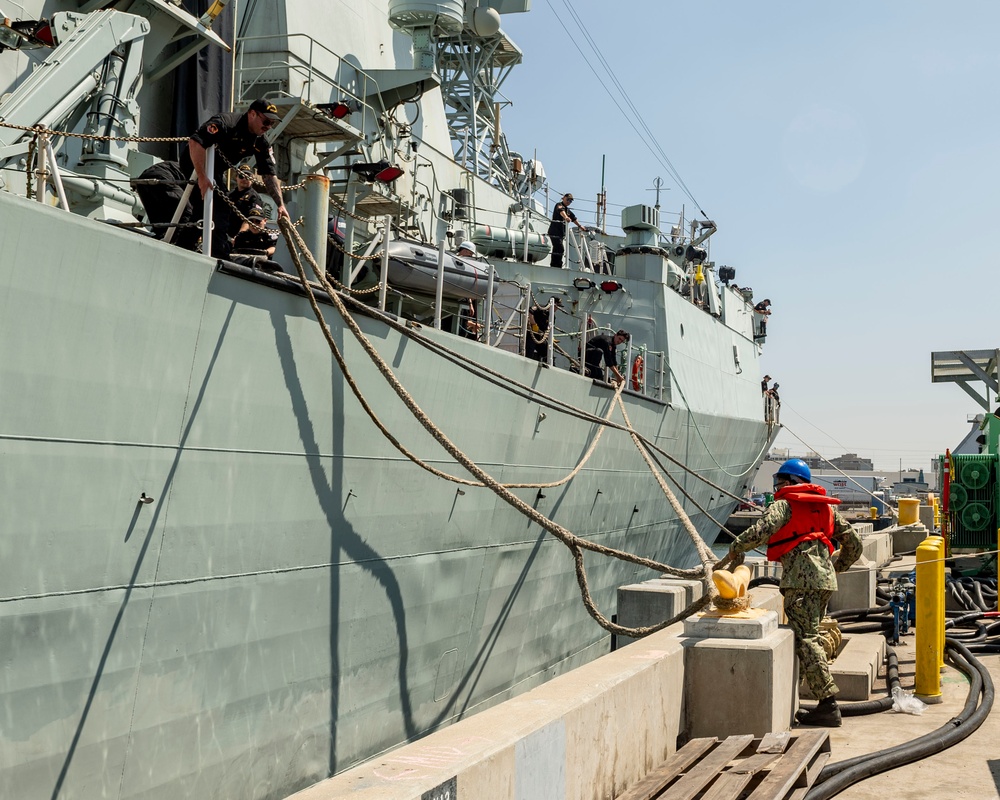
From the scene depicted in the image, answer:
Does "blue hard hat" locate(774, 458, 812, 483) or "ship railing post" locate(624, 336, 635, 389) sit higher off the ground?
"ship railing post" locate(624, 336, 635, 389)

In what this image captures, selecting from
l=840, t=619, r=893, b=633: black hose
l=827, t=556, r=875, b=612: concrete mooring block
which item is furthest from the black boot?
l=827, t=556, r=875, b=612: concrete mooring block

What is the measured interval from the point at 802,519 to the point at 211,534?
3.49m

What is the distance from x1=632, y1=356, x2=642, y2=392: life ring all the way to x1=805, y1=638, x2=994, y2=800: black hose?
19.4 ft

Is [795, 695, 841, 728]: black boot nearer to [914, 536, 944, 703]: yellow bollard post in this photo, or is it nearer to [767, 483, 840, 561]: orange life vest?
[914, 536, 944, 703]: yellow bollard post

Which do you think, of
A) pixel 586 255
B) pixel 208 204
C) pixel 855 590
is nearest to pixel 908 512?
pixel 586 255

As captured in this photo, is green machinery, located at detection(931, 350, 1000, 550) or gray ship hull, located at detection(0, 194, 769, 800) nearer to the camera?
gray ship hull, located at detection(0, 194, 769, 800)

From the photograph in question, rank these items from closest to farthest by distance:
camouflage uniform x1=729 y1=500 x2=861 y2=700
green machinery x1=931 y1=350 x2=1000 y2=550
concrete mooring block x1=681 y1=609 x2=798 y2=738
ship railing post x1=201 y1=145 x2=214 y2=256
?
1. ship railing post x1=201 y1=145 x2=214 y2=256
2. concrete mooring block x1=681 y1=609 x2=798 y2=738
3. camouflage uniform x1=729 y1=500 x2=861 y2=700
4. green machinery x1=931 y1=350 x2=1000 y2=550

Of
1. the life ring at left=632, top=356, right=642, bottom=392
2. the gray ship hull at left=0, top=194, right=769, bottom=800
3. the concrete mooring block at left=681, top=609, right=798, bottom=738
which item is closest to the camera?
the gray ship hull at left=0, top=194, right=769, bottom=800

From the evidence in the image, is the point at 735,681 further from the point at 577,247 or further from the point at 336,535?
the point at 577,247

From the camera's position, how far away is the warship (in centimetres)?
399

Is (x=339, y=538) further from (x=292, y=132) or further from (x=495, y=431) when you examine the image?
(x=292, y=132)

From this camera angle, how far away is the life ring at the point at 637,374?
1160 cm

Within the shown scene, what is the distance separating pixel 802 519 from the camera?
19.5 ft

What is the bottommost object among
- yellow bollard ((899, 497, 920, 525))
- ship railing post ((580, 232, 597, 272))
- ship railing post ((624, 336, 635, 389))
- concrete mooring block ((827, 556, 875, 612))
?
concrete mooring block ((827, 556, 875, 612))
